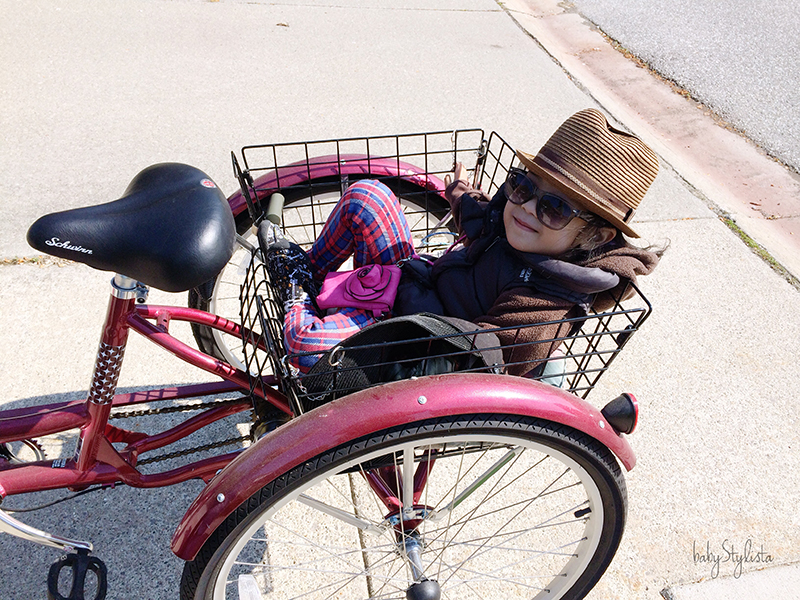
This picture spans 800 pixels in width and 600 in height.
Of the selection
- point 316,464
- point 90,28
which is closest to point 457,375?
point 316,464

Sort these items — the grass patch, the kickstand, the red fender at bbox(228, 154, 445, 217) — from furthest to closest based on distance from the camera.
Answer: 1. the grass patch
2. the red fender at bbox(228, 154, 445, 217)
3. the kickstand

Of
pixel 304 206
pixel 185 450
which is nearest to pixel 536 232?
pixel 304 206

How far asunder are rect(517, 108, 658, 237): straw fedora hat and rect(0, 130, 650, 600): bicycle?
9.1 inches

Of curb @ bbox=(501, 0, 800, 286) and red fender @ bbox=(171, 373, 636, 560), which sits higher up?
curb @ bbox=(501, 0, 800, 286)

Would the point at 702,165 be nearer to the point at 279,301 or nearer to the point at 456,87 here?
the point at 456,87

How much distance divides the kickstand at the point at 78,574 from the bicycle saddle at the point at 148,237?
83cm

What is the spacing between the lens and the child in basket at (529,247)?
1524 millimetres

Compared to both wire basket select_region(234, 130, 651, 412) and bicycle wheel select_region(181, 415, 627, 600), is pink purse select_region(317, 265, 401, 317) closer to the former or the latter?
wire basket select_region(234, 130, 651, 412)

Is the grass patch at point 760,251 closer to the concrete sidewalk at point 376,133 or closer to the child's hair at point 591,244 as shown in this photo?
the concrete sidewalk at point 376,133

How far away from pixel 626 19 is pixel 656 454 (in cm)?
498

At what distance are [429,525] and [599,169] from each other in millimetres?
1270

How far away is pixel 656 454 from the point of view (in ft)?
7.40

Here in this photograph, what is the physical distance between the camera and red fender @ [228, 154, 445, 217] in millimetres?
1997

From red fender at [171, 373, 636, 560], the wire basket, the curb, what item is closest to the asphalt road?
the curb
